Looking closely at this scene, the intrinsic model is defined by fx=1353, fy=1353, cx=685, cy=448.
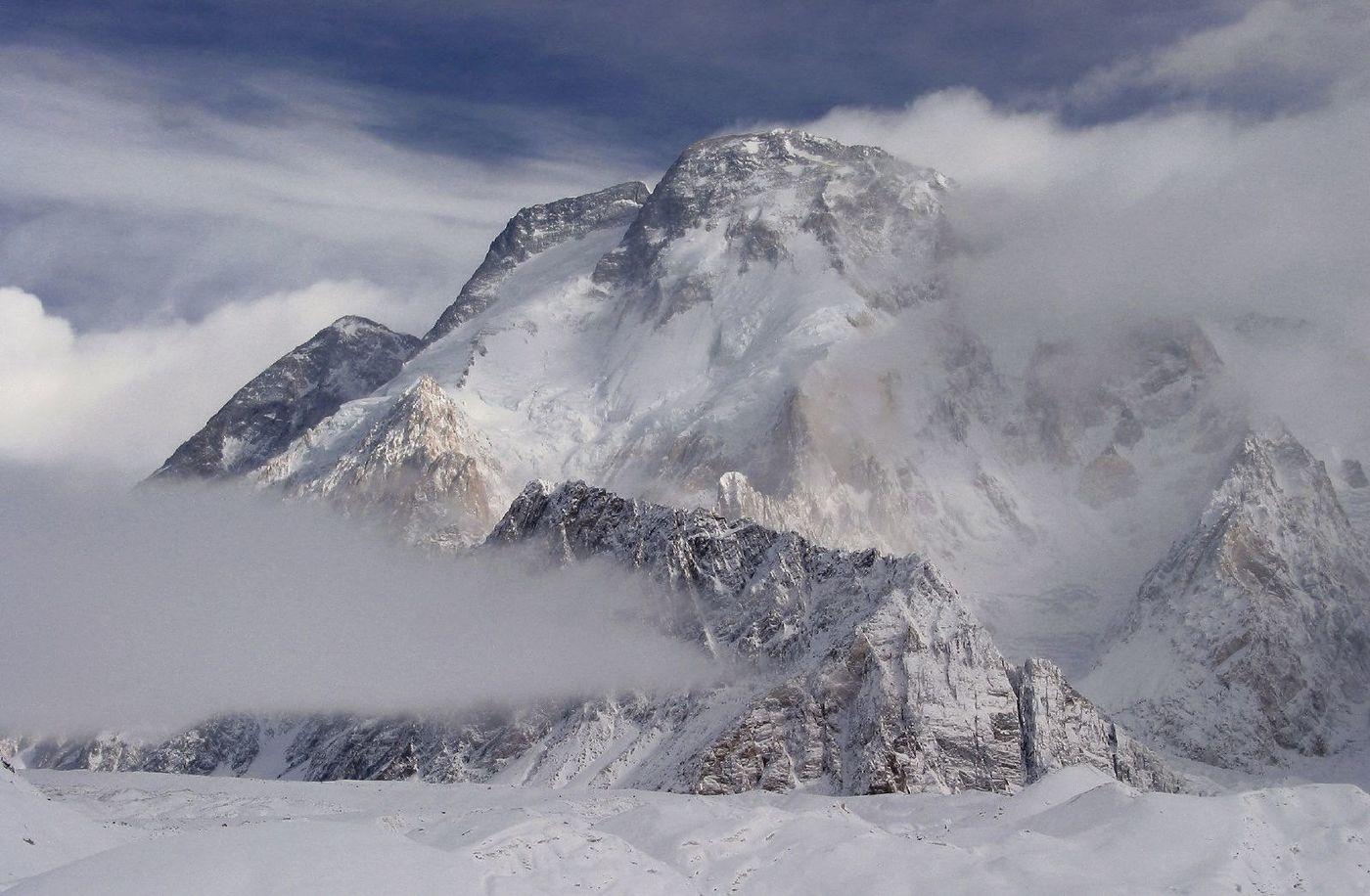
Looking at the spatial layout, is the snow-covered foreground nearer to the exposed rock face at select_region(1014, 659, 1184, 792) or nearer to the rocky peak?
the rocky peak

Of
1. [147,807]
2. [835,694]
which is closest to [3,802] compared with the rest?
[147,807]

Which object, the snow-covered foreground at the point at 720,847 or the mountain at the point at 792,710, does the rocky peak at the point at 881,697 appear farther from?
the snow-covered foreground at the point at 720,847

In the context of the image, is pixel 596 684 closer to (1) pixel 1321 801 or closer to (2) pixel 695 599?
(2) pixel 695 599

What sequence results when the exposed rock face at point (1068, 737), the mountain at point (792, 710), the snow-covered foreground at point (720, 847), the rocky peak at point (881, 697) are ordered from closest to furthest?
the snow-covered foreground at point (720, 847) → the rocky peak at point (881, 697) → the mountain at point (792, 710) → the exposed rock face at point (1068, 737)

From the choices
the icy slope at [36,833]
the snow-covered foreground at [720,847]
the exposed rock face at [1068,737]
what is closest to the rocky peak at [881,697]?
the exposed rock face at [1068,737]

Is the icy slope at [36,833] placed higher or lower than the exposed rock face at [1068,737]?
higher

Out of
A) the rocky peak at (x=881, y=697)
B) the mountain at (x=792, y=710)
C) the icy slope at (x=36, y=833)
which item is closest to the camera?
the icy slope at (x=36, y=833)

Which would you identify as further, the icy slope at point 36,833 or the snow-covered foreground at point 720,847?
the icy slope at point 36,833

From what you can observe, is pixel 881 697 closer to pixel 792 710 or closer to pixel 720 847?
pixel 792 710

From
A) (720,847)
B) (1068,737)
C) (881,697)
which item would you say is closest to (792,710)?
(881,697)
